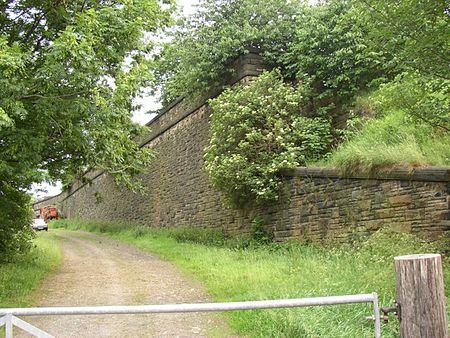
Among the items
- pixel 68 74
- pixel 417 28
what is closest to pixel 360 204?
pixel 417 28

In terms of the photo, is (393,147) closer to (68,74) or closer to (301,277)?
(301,277)

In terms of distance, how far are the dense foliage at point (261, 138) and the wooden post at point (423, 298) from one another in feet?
28.2

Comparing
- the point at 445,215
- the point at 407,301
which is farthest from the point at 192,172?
the point at 407,301

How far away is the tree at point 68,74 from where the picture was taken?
251 inches

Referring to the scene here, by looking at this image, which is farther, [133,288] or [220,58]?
[220,58]

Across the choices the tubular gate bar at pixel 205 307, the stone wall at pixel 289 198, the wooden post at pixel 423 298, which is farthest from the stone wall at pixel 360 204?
the tubular gate bar at pixel 205 307

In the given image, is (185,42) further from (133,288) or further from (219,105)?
(133,288)

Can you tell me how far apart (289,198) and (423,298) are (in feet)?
29.1

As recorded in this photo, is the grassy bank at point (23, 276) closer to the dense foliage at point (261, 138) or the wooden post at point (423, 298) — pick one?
the dense foliage at point (261, 138)

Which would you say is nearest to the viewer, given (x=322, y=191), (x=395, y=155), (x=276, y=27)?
(x=395, y=155)

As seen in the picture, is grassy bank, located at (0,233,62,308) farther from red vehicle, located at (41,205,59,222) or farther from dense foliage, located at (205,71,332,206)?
red vehicle, located at (41,205,59,222)

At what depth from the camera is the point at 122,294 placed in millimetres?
8148

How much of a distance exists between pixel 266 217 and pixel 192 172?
571 centimetres

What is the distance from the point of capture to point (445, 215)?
7.56 metres
